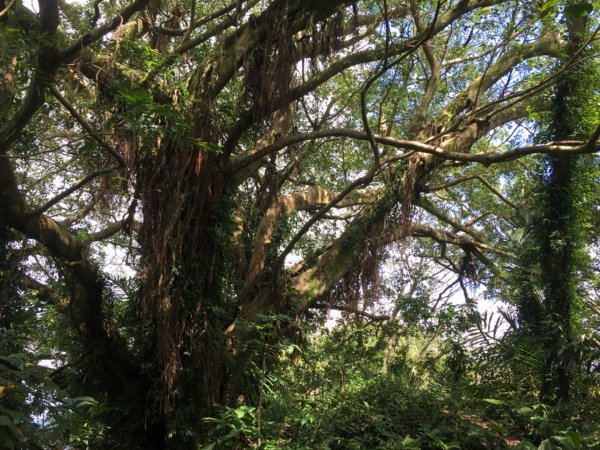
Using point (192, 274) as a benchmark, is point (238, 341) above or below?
below

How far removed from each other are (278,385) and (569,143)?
371 centimetres

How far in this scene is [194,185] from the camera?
5.56m

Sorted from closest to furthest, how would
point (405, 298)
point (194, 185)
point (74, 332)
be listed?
1. point (194, 185)
2. point (74, 332)
3. point (405, 298)

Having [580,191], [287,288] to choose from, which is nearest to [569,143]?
[580,191]

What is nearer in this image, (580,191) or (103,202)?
(580,191)

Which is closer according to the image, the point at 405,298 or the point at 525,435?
the point at 525,435

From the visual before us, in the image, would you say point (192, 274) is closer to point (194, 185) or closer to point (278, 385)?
point (194, 185)

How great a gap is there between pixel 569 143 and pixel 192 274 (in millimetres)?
3861

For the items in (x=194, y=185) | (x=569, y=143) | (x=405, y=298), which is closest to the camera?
(x=569, y=143)

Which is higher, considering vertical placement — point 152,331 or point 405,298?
point 405,298

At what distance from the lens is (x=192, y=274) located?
5602 mm

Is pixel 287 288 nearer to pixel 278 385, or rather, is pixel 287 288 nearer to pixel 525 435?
pixel 278 385

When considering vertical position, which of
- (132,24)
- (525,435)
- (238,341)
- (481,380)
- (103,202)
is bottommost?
(525,435)

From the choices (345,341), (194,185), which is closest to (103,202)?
(194,185)
